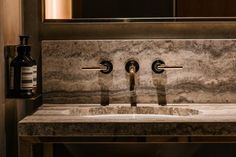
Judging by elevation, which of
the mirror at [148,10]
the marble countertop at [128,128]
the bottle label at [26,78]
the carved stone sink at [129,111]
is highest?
the mirror at [148,10]

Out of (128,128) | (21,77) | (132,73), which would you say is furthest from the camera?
(132,73)

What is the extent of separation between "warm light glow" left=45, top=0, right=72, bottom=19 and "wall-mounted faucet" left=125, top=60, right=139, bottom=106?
294mm

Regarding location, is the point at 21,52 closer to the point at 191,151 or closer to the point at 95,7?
the point at 95,7

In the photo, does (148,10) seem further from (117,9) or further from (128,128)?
(128,128)

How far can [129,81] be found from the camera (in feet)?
6.03

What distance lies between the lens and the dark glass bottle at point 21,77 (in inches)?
63.0

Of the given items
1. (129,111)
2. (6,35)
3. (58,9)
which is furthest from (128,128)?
(58,9)

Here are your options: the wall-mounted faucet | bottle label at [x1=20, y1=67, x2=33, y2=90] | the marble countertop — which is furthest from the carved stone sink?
the marble countertop

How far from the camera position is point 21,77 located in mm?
1604

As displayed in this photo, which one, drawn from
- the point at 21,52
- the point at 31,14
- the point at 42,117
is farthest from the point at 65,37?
the point at 42,117

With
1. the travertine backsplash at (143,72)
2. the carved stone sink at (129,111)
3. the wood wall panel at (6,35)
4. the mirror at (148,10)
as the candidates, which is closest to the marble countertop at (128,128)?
the wood wall panel at (6,35)

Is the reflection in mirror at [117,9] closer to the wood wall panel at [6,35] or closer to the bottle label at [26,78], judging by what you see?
the wood wall panel at [6,35]

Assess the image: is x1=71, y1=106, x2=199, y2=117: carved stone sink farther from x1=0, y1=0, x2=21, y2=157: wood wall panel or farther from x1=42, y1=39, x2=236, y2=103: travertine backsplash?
x1=0, y1=0, x2=21, y2=157: wood wall panel

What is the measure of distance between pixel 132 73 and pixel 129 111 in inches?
5.4
